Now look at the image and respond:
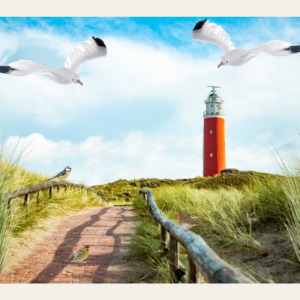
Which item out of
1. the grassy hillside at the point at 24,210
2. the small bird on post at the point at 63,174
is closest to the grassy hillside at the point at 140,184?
the small bird on post at the point at 63,174

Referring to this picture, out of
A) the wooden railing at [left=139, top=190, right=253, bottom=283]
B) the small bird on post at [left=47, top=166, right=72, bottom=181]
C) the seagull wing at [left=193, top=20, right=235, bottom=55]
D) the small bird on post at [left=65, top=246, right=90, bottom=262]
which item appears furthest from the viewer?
the small bird on post at [left=47, top=166, right=72, bottom=181]

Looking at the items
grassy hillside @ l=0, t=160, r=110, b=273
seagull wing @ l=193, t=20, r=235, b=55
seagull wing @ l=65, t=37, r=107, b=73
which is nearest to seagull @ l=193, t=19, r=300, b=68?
seagull wing @ l=193, t=20, r=235, b=55

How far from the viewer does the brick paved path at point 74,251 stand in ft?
11.5

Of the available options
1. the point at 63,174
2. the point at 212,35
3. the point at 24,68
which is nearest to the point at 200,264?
the point at 212,35

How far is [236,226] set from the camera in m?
4.31

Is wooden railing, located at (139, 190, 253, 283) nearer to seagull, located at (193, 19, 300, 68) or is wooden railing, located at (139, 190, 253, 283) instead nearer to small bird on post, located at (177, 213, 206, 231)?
small bird on post, located at (177, 213, 206, 231)

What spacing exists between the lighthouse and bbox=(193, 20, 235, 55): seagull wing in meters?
Result: 19.1

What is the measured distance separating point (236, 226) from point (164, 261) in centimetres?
153

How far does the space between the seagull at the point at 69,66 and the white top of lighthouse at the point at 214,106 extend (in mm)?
20956

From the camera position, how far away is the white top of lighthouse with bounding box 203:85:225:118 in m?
25.6

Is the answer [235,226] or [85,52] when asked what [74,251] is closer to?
[235,226]

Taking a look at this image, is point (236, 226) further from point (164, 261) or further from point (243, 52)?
point (243, 52)

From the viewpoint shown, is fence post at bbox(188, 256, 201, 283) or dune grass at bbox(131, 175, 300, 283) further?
dune grass at bbox(131, 175, 300, 283)

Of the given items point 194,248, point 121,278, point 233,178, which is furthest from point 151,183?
point 194,248
